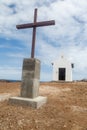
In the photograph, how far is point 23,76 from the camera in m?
9.96

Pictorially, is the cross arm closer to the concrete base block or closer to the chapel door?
the concrete base block

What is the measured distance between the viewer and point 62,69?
28906 millimetres

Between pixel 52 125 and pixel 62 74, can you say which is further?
pixel 62 74

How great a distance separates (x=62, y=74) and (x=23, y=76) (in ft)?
63.3

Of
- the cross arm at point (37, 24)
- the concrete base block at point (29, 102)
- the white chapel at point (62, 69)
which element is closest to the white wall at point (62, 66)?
the white chapel at point (62, 69)

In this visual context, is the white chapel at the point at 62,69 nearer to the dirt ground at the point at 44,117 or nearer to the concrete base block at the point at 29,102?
the dirt ground at the point at 44,117

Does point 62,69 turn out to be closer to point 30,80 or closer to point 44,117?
point 30,80

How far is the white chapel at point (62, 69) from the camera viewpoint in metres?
28.4

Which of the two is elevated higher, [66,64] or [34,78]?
[66,64]

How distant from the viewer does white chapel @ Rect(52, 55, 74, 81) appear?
93.3ft

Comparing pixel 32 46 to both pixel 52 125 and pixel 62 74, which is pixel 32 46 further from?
pixel 62 74

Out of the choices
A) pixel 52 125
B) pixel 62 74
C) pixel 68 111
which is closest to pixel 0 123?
pixel 52 125

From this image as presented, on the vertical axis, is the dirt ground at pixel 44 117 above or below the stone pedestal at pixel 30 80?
below

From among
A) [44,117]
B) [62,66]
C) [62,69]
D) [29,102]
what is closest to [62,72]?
[62,69]
